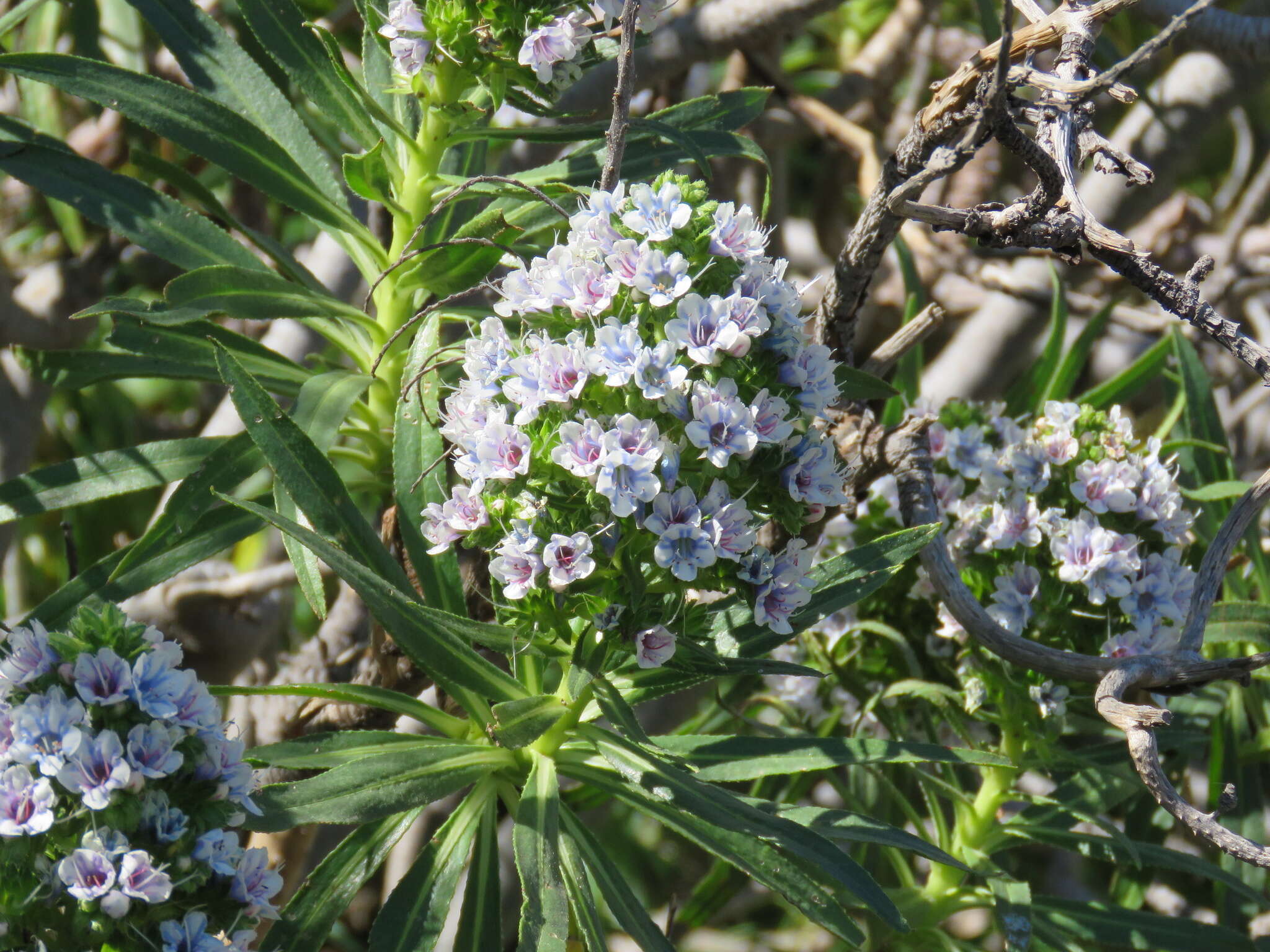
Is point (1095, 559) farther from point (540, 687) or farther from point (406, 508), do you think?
point (406, 508)

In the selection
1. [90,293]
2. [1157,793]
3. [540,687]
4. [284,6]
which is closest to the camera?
[1157,793]

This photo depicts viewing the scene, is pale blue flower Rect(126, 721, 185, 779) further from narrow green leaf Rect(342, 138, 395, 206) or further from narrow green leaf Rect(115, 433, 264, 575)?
narrow green leaf Rect(342, 138, 395, 206)

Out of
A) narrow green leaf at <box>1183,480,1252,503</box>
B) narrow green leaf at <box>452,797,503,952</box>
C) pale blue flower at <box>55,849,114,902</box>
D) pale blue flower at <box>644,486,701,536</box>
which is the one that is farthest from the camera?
narrow green leaf at <box>1183,480,1252,503</box>

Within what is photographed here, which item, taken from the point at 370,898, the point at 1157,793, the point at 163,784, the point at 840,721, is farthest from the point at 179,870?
the point at 370,898

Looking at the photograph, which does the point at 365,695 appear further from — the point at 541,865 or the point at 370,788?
the point at 541,865


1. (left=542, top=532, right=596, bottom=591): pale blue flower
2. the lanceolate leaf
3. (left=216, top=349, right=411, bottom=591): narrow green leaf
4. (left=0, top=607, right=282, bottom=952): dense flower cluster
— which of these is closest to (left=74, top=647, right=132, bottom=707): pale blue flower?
(left=0, top=607, right=282, bottom=952): dense flower cluster

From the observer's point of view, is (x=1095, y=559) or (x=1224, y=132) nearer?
(x=1095, y=559)

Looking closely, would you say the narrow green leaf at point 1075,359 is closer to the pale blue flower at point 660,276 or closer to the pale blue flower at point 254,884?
the pale blue flower at point 660,276
